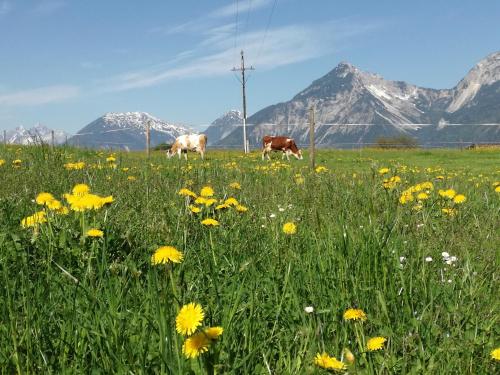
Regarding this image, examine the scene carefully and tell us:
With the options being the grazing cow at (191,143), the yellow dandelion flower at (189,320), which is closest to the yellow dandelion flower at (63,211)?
the yellow dandelion flower at (189,320)

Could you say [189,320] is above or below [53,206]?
below

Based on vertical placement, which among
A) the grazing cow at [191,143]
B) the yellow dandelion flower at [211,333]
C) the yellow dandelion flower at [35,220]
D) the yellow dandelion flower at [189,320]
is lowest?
the yellow dandelion flower at [211,333]

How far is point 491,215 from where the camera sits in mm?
5301

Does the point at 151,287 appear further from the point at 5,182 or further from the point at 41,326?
the point at 5,182

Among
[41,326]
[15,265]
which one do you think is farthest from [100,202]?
[41,326]

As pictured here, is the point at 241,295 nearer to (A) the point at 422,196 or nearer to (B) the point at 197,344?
(B) the point at 197,344

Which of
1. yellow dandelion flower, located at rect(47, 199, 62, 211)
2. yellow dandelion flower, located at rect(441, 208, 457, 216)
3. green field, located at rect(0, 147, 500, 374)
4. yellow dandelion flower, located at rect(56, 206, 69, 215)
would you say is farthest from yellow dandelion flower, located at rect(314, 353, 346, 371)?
yellow dandelion flower, located at rect(441, 208, 457, 216)

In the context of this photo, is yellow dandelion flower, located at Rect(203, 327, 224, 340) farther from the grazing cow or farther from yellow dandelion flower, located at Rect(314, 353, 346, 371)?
the grazing cow

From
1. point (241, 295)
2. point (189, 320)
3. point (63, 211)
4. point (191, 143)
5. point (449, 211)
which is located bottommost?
point (449, 211)

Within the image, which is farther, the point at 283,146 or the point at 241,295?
the point at 283,146

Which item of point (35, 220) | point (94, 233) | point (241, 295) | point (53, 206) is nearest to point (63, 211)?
point (53, 206)

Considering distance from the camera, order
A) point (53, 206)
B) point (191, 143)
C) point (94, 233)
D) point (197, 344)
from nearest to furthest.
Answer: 1. point (197, 344)
2. point (94, 233)
3. point (53, 206)
4. point (191, 143)

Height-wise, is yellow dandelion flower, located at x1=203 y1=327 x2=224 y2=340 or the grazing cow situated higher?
the grazing cow

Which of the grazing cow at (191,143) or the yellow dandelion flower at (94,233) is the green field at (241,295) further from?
the grazing cow at (191,143)
